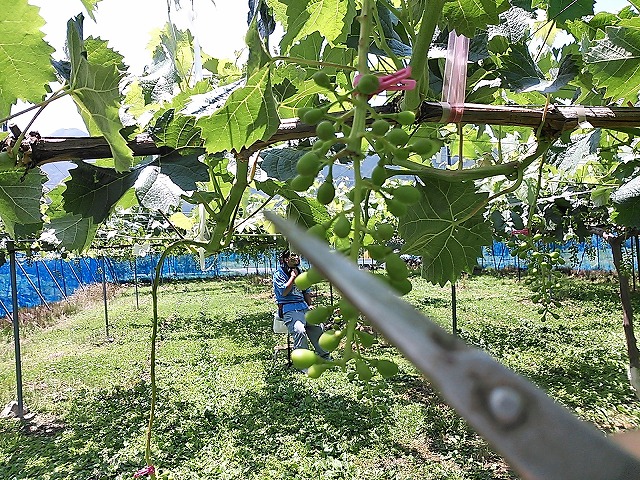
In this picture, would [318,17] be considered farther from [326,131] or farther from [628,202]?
[628,202]

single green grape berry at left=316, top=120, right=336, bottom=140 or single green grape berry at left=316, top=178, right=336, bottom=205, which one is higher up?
single green grape berry at left=316, top=120, right=336, bottom=140

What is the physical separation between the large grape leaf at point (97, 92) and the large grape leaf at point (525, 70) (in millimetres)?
823

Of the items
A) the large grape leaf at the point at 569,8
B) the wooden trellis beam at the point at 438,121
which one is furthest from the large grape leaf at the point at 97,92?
the large grape leaf at the point at 569,8

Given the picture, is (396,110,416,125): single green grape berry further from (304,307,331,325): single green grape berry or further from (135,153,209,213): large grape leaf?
(135,153,209,213): large grape leaf

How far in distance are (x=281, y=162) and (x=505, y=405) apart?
1.15 meters

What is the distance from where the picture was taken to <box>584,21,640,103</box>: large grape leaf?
3.47ft

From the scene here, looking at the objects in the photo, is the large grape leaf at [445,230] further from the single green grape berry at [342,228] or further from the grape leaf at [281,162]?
the single green grape berry at [342,228]

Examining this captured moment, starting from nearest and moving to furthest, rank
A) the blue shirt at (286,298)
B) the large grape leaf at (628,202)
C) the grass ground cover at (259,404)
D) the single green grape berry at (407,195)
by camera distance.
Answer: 1. the single green grape berry at (407,195)
2. the large grape leaf at (628,202)
3. the grass ground cover at (259,404)
4. the blue shirt at (286,298)

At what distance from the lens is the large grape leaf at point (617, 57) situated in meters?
1.06

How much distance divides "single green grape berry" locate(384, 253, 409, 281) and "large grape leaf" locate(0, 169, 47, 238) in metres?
0.77

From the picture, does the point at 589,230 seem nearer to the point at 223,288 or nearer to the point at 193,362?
the point at 193,362

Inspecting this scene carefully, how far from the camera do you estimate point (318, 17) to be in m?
0.97

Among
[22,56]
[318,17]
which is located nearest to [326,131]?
[318,17]

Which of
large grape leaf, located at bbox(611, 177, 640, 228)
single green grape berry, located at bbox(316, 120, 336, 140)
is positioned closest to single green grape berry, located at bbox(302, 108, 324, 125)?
single green grape berry, located at bbox(316, 120, 336, 140)
